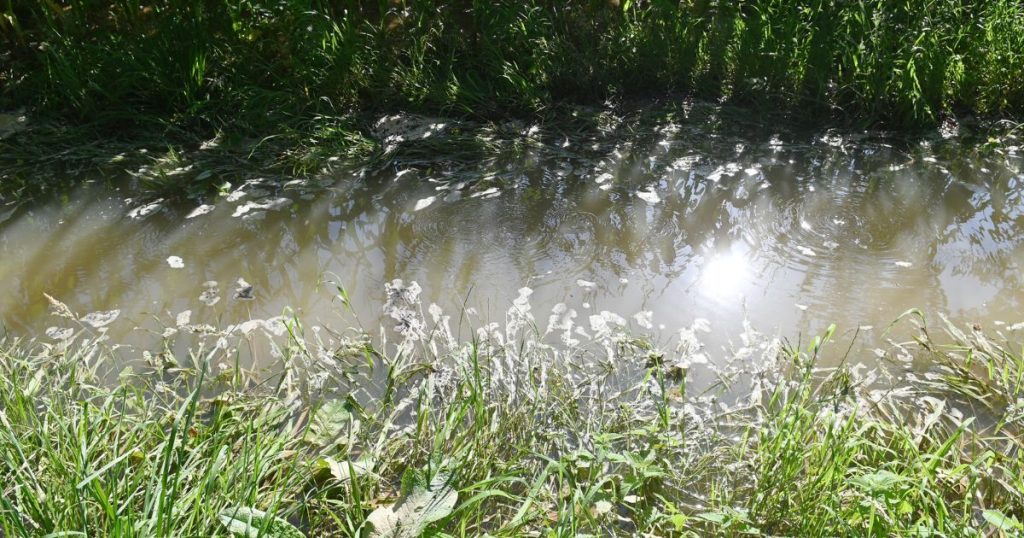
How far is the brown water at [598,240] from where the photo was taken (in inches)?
109

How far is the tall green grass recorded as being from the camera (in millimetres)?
3977

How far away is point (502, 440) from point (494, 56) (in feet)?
9.40

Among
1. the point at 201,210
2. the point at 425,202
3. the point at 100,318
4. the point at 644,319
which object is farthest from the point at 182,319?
the point at 644,319

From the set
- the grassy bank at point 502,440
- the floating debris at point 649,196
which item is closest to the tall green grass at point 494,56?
the floating debris at point 649,196

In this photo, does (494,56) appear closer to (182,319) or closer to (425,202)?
(425,202)

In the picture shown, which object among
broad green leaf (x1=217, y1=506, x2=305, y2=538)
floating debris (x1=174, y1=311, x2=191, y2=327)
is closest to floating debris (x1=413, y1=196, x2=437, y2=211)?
floating debris (x1=174, y1=311, x2=191, y2=327)

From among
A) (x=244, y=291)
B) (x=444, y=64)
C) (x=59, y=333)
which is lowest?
(x=244, y=291)

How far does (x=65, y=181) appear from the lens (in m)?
3.63

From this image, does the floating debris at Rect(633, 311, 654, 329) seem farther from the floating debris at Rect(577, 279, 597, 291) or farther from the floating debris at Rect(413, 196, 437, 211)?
the floating debris at Rect(413, 196, 437, 211)

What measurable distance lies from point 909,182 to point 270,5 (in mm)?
3544

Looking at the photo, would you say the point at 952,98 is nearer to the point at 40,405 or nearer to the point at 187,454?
the point at 187,454

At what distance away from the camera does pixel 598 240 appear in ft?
10.5

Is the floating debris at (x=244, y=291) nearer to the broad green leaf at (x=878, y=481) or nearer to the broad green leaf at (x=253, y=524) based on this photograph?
the broad green leaf at (x=253, y=524)

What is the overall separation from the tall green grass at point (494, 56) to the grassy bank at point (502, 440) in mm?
1889
